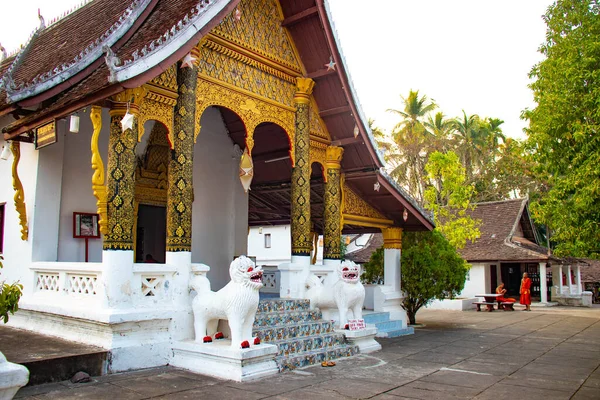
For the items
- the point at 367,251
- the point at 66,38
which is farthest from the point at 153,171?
the point at 367,251

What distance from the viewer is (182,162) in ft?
22.1

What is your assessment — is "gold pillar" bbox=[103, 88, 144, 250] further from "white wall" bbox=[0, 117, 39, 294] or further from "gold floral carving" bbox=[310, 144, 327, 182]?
"gold floral carving" bbox=[310, 144, 327, 182]

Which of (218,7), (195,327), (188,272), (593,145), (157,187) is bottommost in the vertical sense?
(195,327)

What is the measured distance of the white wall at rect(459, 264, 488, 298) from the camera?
22.7 metres

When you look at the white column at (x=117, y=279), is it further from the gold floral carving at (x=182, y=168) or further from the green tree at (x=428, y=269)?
the green tree at (x=428, y=269)

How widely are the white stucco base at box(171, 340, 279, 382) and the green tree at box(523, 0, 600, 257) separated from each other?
22.3 feet

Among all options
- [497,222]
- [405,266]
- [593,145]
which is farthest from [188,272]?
[497,222]

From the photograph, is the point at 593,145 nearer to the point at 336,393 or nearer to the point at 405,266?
the point at 405,266

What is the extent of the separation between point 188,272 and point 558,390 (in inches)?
172

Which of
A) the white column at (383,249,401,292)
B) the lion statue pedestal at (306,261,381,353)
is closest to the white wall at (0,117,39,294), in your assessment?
the lion statue pedestal at (306,261,381,353)

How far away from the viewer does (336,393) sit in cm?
526

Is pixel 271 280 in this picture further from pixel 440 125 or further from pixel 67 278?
pixel 440 125

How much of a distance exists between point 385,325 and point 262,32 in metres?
5.70

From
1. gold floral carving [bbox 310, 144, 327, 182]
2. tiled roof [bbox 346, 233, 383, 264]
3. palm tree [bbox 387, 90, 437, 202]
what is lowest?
tiled roof [bbox 346, 233, 383, 264]
